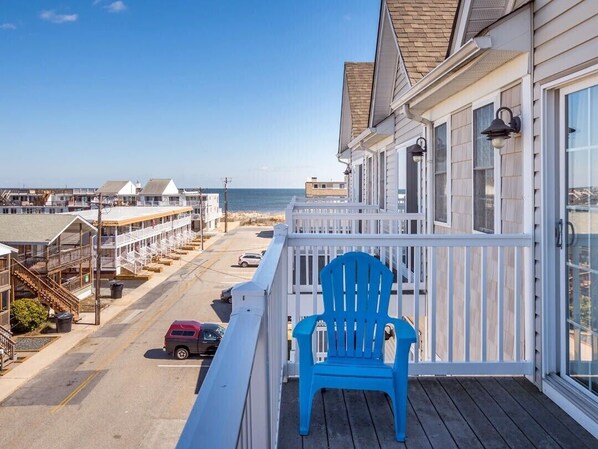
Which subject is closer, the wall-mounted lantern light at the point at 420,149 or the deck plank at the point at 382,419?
the deck plank at the point at 382,419

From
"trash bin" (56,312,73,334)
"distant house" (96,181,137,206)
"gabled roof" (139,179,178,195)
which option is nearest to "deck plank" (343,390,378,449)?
"trash bin" (56,312,73,334)

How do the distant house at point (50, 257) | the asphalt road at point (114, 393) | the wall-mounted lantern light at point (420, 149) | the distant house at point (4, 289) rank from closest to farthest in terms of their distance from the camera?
the wall-mounted lantern light at point (420, 149)
the asphalt road at point (114, 393)
the distant house at point (4, 289)
the distant house at point (50, 257)

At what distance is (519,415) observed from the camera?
2.41m

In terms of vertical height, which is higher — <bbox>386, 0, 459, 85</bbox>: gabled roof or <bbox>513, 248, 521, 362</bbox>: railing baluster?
<bbox>386, 0, 459, 85</bbox>: gabled roof

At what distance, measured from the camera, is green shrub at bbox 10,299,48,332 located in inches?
560

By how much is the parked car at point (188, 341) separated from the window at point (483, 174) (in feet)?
30.4

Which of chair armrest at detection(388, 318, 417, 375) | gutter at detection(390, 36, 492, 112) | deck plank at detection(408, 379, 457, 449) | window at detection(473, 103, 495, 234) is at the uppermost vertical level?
gutter at detection(390, 36, 492, 112)

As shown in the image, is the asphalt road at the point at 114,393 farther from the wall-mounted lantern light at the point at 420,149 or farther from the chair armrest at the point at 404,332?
the chair armrest at the point at 404,332

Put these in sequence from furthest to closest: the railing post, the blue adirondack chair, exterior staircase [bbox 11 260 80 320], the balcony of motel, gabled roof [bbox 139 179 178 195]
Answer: gabled roof [bbox 139 179 178 195]
exterior staircase [bbox 11 260 80 320]
the blue adirondack chair
the balcony of motel
the railing post

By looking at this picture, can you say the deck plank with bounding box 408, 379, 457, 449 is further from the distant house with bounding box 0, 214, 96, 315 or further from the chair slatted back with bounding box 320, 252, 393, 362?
the distant house with bounding box 0, 214, 96, 315

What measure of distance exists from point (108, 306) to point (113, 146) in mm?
42036

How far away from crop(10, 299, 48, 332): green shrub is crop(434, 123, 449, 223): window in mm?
14001

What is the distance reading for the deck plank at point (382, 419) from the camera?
2.15 m

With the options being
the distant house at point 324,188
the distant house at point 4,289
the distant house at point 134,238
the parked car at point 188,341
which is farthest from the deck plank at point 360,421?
the distant house at point 324,188
